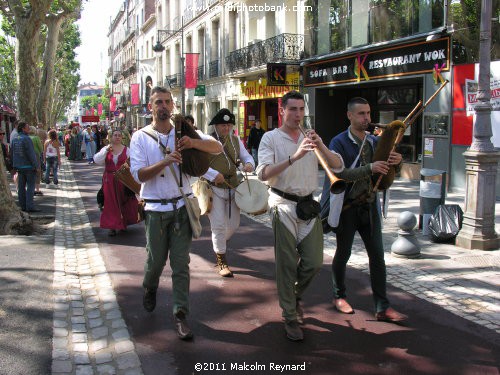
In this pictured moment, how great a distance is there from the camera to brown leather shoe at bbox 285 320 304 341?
4031mm

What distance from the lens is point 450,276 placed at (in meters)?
5.87

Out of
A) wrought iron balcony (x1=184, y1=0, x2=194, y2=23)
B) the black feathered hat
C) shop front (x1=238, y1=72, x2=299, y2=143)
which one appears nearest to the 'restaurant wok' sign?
shop front (x1=238, y1=72, x2=299, y2=143)

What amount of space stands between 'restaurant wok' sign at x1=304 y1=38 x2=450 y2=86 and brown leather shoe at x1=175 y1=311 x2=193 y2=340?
36.8 ft

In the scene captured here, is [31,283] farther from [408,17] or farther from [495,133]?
[408,17]

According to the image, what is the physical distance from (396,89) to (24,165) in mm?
11517

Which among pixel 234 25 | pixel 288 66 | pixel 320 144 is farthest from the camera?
pixel 234 25

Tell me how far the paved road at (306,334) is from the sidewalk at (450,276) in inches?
5.1

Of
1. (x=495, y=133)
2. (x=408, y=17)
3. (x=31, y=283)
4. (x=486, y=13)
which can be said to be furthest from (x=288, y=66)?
(x=31, y=283)

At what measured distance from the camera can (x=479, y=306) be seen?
488cm

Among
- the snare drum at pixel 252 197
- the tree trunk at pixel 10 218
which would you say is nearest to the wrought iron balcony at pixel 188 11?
the tree trunk at pixel 10 218

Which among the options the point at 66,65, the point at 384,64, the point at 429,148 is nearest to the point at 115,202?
the point at 429,148

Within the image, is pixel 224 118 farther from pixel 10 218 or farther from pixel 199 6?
pixel 199 6

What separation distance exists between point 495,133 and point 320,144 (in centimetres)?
923

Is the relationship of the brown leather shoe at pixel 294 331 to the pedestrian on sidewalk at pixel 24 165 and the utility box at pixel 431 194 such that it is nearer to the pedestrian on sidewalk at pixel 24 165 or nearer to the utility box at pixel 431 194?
the utility box at pixel 431 194
